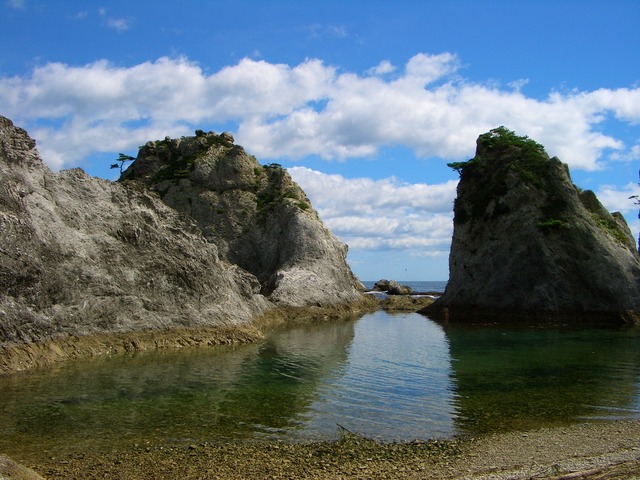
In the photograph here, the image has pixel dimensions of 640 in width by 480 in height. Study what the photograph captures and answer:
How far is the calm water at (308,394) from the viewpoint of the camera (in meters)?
15.8

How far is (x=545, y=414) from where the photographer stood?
18.1 metres

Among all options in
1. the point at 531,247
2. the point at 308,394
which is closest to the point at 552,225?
the point at 531,247

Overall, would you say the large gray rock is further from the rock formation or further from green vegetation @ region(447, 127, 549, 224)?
green vegetation @ region(447, 127, 549, 224)

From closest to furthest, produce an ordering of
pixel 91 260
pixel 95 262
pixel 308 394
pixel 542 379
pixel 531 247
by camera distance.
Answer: pixel 308 394
pixel 542 379
pixel 91 260
pixel 95 262
pixel 531 247

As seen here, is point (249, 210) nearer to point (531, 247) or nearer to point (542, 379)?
point (531, 247)

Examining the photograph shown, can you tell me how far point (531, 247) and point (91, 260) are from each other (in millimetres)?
39102

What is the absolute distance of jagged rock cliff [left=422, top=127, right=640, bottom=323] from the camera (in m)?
50.6

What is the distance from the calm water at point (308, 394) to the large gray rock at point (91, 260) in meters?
2.78

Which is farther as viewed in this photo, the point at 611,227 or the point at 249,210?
the point at 249,210

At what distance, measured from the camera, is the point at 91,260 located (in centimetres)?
3008

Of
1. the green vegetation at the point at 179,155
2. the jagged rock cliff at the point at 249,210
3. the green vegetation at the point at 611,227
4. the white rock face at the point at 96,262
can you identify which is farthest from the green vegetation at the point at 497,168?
the green vegetation at the point at 179,155

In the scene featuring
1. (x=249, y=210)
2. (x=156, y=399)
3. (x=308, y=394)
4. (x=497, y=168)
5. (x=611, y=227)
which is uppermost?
(x=497, y=168)

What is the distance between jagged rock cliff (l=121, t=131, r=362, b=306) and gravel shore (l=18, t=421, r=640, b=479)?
45029 millimetres

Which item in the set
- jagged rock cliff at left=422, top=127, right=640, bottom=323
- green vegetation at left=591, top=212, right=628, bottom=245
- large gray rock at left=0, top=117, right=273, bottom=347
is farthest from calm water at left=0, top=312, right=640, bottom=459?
green vegetation at left=591, top=212, right=628, bottom=245
